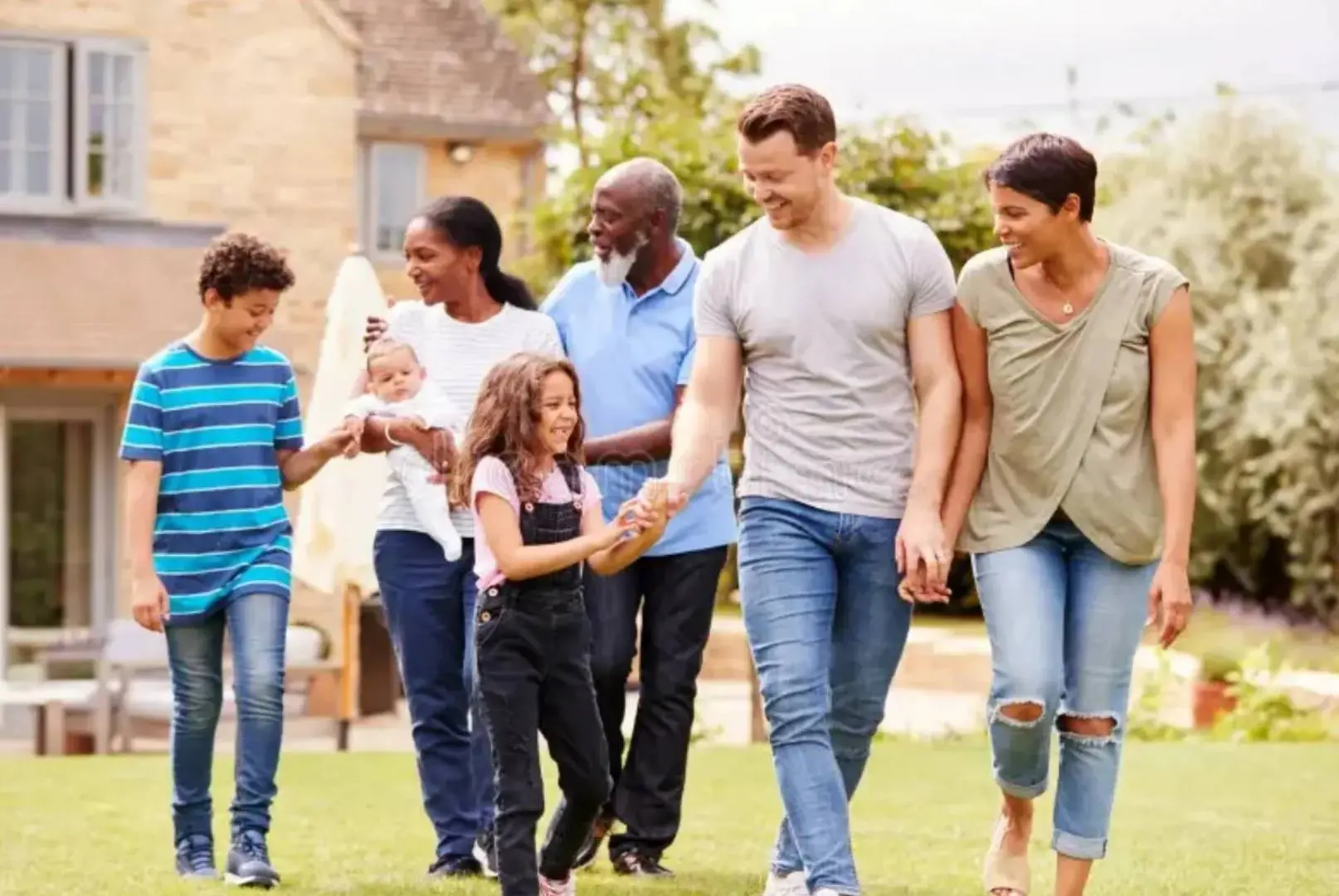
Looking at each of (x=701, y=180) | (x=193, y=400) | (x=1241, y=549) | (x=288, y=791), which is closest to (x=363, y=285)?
(x=288, y=791)

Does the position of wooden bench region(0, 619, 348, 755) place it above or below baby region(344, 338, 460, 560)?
below

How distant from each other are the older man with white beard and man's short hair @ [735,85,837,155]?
148 centimetres

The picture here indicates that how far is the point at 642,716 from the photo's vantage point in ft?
26.8

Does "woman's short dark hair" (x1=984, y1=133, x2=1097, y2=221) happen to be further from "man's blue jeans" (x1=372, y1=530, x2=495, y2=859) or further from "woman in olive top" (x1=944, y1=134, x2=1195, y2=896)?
"man's blue jeans" (x1=372, y1=530, x2=495, y2=859)

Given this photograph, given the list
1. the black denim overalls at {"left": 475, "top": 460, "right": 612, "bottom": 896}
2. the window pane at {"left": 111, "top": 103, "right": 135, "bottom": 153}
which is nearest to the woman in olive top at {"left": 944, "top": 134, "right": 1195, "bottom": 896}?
the black denim overalls at {"left": 475, "top": 460, "right": 612, "bottom": 896}

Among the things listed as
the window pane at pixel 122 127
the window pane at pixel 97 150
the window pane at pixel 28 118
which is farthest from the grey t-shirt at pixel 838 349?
the window pane at pixel 122 127

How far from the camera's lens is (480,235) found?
8.09 metres

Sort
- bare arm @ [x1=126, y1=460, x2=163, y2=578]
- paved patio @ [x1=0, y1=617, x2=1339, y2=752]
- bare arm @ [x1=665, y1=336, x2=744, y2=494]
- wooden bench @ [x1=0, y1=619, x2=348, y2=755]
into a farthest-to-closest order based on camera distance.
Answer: paved patio @ [x1=0, y1=617, x2=1339, y2=752] < wooden bench @ [x1=0, y1=619, x2=348, y2=755] < bare arm @ [x1=126, y1=460, x2=163, y2=578] < bare arm @ [x1=665, y1=336, x2=744, y2=494]

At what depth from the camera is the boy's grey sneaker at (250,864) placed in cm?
778

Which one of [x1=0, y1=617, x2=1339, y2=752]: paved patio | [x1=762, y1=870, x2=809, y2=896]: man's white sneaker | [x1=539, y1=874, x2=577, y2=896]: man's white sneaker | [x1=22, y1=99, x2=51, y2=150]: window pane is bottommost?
[x1=0, y1=617, x2=1339, y2=752]: paved patio

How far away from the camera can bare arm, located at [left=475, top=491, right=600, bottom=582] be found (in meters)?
6.68

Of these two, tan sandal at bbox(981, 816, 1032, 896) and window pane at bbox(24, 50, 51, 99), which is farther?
window pane at bbox(24, 50, 51, 99)

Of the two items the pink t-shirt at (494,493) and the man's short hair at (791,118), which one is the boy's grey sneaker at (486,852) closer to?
the pink t-shirt at (494,493)

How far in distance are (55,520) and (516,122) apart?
1130 centimetres
